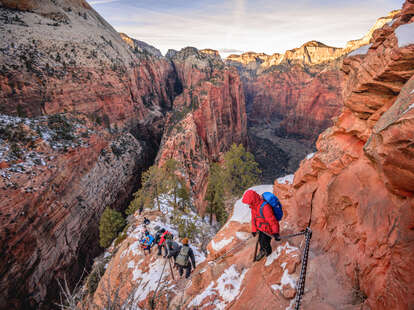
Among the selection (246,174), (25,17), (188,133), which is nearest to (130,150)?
(188,133)

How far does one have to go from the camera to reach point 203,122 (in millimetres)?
39719

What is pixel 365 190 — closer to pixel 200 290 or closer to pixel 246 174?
pixel 200 290

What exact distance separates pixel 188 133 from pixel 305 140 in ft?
171

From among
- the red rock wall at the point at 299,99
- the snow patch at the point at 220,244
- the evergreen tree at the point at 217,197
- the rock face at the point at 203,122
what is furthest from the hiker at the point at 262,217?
the red rock wall at the point at 299,99

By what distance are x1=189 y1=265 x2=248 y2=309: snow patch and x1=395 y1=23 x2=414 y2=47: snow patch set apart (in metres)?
7.85

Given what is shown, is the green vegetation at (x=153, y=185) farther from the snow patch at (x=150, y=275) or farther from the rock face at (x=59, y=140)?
the snow patch at (x=150, y=275)

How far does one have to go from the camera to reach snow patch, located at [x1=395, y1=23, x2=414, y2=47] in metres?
4.56

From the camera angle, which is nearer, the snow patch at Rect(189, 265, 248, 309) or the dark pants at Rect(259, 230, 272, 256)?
the snow patch at Rect(189, 265, 248, 309)

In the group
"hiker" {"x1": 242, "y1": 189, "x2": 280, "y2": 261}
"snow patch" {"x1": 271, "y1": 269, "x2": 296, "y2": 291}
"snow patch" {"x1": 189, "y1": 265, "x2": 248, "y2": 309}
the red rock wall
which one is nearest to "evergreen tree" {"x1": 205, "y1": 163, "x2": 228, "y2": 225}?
"snow patch" {"x1": 189, "y1": 265, "x2": 248, "y2": 309}

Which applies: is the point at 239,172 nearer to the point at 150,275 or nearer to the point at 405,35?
the point at 150,275

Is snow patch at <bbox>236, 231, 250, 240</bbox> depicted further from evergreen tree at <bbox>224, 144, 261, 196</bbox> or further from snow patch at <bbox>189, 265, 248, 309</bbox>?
evergreen tree at <bbox>224, 144, 261, 196</bbox>

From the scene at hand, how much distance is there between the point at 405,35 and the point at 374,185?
12.8 ft

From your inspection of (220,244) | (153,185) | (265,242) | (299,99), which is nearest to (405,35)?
(265,242)

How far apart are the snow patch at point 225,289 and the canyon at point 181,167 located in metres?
0.04
